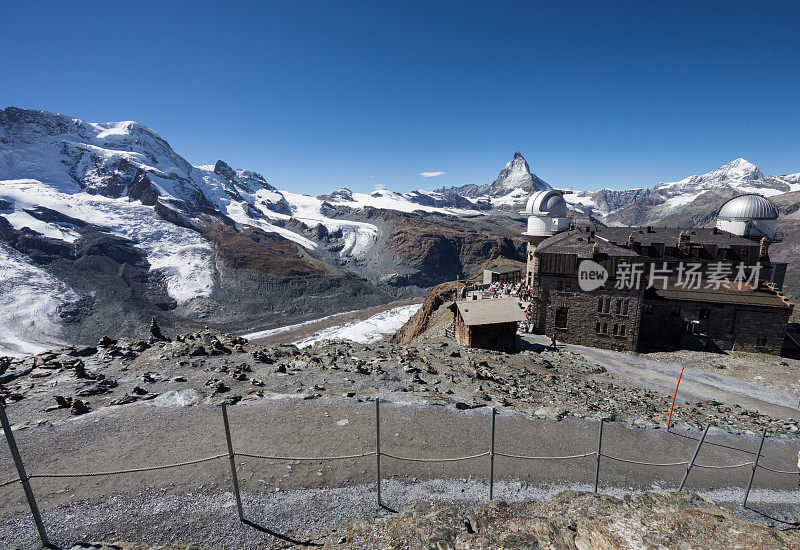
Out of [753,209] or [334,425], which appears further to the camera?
[753,209]

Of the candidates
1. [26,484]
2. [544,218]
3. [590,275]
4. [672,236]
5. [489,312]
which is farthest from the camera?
[544,218]

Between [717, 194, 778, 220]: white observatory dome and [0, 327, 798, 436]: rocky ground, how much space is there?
1320 inches

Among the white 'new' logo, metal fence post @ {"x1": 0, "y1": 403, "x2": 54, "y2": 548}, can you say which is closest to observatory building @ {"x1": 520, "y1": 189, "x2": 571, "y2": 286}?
the white 'new' logo

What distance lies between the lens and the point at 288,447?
33.1 ft

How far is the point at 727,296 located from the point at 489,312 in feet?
77.6

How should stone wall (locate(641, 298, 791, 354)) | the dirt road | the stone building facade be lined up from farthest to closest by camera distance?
1. stone wall (locate(641, 298, 791, 354))
2. the stone building facade
3. the dirt road

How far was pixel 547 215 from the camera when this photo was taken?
43.6m

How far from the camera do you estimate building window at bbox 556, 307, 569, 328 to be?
30047 mm

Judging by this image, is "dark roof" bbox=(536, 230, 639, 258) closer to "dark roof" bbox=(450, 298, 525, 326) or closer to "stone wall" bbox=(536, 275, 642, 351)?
"stone wall" bbox=(536, 275, 642, 351)

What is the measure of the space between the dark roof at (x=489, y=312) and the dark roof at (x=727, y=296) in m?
17.4

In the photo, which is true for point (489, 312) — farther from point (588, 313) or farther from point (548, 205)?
point (548, 205)

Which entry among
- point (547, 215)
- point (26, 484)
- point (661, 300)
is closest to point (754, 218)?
point (661, 300)

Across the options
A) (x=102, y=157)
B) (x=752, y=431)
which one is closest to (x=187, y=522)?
(x=752, y=431)

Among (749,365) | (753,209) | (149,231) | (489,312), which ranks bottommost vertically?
(749,365)
